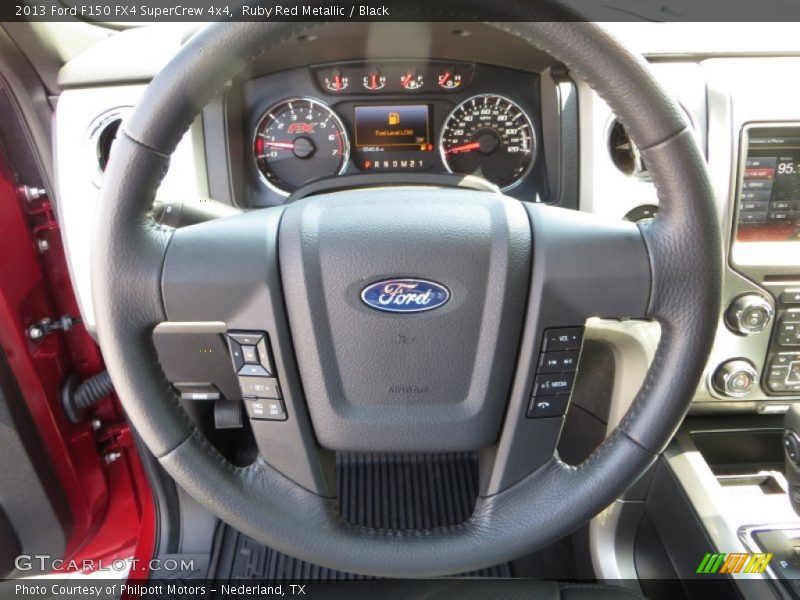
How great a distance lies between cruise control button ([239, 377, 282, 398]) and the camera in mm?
968

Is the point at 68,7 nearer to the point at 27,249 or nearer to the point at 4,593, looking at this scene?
the point at 27,249

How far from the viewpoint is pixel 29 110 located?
4.67 ft

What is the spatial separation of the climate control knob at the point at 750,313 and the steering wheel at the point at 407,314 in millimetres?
444

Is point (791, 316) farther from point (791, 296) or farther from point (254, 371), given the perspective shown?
point (254, 371)

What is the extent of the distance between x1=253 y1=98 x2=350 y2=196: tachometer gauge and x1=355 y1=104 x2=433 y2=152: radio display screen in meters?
0.05

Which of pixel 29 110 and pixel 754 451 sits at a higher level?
pixel 29 110

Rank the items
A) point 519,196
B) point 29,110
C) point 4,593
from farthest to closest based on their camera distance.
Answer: point 4,593, point 519,196, point 29,110

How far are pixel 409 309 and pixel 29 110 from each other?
1012 mm

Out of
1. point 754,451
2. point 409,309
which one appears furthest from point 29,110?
point 754,451

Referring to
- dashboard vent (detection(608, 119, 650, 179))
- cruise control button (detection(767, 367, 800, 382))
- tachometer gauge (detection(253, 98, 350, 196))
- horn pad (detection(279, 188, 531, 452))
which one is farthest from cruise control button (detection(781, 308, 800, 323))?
tachometer gauge (detection(253, 98, 350, 196))

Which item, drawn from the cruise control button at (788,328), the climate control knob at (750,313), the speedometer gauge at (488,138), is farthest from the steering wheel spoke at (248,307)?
the cruise control button at (788,328)

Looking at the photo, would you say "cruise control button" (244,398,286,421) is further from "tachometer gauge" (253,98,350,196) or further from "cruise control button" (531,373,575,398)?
"tachometer gauge" (253,98,350,196)

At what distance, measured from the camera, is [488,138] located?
1472 millimetres

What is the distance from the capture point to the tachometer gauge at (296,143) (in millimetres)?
1483
